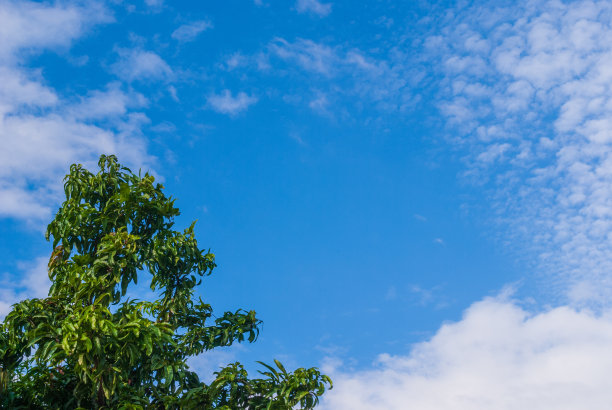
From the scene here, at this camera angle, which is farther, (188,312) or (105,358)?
(188,312)

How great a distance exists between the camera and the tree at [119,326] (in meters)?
8.81

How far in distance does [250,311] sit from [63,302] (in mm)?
3464

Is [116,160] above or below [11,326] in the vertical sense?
above

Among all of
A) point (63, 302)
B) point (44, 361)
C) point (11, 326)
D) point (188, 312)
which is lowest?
point (44, 361)

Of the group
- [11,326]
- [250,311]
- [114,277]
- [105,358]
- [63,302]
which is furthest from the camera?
[250,311]

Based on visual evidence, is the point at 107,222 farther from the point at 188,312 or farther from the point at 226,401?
the point at 226,401

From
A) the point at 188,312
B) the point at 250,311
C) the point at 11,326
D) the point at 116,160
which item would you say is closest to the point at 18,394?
the point at 11,326

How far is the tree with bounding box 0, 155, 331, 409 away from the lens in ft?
28.9

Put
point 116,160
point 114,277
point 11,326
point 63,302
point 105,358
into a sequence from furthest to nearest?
1. point 116,160
2. point 114,277
3. point 63,302
4. point 11,326
5. point 105,358

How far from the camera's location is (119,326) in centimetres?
867

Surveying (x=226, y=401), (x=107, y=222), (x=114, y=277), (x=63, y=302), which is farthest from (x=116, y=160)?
(x=226, y=401)

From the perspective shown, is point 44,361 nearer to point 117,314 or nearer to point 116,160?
point 117,314

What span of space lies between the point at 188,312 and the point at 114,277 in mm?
1695

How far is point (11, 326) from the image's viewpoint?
9.41m
